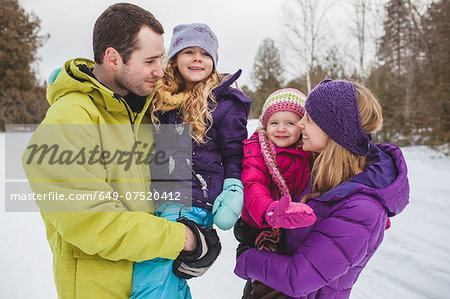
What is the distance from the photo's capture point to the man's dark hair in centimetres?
162

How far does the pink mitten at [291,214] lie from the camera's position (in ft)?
4.36

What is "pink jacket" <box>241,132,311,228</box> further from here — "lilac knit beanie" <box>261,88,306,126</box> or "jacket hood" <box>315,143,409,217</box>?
"jacket hood" <box>315,143,409,217</box>

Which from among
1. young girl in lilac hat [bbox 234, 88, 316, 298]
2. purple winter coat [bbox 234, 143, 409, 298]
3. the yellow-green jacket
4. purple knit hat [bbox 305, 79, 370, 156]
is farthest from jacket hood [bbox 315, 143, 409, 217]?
the yellow-green jacket

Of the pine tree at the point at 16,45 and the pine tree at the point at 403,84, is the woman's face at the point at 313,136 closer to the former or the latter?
the pine tree at the point at 403,84

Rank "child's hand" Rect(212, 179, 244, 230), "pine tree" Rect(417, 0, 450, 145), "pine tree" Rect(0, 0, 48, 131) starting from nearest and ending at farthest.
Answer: "child's hand" Rect(212, 179, 244, 230), "pine tree" Rect(417, 0, 450, 145), "pine tree" Rect(0, 0, 48, 131)

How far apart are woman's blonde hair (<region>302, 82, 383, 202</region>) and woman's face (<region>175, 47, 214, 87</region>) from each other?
105cm

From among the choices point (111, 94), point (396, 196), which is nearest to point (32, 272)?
point (111, 94)

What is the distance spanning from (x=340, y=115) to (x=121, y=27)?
4.01 ft

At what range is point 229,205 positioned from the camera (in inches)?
68.8

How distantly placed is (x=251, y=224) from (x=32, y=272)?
279cm

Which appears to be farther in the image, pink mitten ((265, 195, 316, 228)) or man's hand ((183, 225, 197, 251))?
man's hand ((183, 225, 197, 251))

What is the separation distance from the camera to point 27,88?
16.9 m

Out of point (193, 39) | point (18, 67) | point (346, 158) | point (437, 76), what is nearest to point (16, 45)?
point (18, 67)

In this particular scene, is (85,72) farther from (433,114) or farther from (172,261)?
(433,114)
